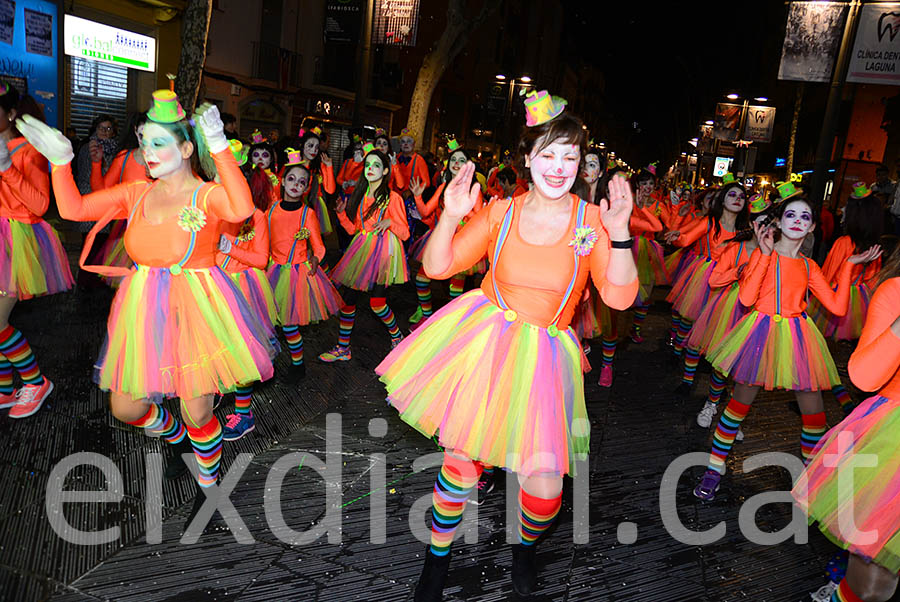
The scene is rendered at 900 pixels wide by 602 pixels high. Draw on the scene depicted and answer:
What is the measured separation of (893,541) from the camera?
7.66ft

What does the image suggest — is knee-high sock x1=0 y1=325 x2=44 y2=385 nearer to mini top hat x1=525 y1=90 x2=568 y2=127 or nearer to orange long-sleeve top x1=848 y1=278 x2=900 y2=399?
mini top hat x1=525 y1=90 x2=568 y2=127

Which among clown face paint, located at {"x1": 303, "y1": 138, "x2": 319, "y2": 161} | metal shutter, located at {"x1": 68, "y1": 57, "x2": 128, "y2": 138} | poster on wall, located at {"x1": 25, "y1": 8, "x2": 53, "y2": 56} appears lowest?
clown face paint, located at {"x1": 303, "y1": 138, "x2": 319, "y2": 161}

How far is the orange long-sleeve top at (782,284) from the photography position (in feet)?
14.0

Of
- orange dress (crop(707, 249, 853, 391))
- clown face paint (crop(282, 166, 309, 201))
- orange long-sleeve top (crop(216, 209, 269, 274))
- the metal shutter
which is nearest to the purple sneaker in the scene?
orange dress (crop(707, 249, 853, 391))

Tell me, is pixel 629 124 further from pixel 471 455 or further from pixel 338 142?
pixel 471 455

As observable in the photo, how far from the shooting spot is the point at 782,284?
4.32 meters

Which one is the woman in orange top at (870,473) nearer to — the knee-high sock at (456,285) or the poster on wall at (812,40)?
the knee-high sock at (456,285)

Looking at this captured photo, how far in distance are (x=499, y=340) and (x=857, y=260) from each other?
7.96ft

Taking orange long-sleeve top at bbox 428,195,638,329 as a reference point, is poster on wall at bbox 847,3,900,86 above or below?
above

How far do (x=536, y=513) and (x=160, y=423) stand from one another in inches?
86.3

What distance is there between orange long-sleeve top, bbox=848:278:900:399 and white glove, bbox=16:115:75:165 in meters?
3.74

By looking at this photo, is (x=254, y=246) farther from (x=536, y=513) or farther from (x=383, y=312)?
(x=536, y=513)

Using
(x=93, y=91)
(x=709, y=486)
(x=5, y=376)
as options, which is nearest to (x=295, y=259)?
(x=5, y=376)

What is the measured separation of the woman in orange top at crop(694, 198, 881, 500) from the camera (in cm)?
412
